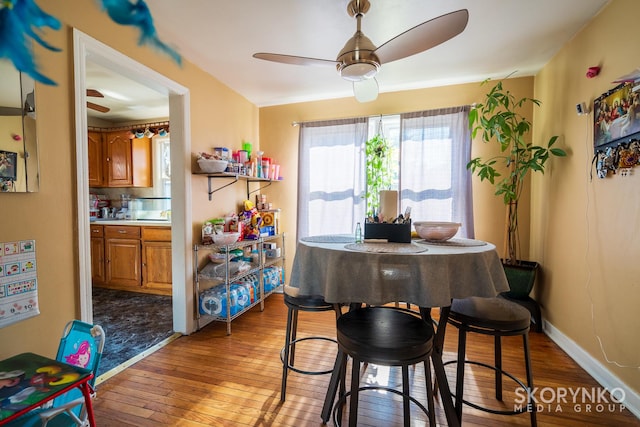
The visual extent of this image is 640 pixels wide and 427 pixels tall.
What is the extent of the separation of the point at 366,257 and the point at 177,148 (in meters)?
2.03

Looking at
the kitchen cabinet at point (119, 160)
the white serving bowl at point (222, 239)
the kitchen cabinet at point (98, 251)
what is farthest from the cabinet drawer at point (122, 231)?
the white serving bowl at point (222, 239)

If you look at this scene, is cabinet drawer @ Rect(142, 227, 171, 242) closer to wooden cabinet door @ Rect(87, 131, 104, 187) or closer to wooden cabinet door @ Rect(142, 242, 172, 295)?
wooden cabinet door @ Rect(142, 242, 172, 295)

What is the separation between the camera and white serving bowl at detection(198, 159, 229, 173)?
2.50 metres

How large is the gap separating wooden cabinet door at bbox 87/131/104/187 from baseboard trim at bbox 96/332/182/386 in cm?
284

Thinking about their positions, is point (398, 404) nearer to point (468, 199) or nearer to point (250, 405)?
point (250, 405)

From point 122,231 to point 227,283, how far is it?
1964 mm

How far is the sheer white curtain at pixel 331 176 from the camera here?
325 cm

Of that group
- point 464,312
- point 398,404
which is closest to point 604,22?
point 464,312

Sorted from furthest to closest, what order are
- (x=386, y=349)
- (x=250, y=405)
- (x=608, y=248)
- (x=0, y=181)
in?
(x=608, y=248), (x=250, y=405), (x=0, y=181), (x=386, y=349)

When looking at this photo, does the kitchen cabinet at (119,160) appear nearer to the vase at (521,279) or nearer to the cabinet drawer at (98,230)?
the cabinet drawer at (98,230)

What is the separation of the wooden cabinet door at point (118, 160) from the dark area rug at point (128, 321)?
4.83 feet

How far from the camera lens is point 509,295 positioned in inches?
103

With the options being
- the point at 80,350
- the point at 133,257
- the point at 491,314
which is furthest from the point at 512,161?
the point at 133,257

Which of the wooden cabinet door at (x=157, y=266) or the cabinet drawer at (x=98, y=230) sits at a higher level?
the cabinet drawer at (x=98, y=230)
